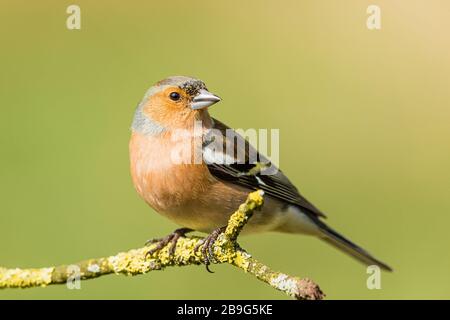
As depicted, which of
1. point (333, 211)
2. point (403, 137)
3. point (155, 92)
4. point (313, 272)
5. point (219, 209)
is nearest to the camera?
point (219, 209)

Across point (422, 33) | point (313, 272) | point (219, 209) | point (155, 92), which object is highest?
point (422, 33)

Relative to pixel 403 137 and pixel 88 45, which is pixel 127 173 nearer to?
pixel 88 45

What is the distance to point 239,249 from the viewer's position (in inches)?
102

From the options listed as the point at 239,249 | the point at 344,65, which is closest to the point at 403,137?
the point at 344,65

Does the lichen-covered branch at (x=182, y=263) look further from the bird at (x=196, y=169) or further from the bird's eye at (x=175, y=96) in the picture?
the bird's eye at (x=175, y=96)

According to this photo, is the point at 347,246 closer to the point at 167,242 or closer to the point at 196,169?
the point at 196,169

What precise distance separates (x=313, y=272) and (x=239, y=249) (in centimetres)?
252

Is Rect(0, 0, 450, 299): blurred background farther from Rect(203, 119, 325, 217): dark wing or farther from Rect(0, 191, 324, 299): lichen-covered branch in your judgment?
Rect(0, 191, 324, 299): lichen-covered branch

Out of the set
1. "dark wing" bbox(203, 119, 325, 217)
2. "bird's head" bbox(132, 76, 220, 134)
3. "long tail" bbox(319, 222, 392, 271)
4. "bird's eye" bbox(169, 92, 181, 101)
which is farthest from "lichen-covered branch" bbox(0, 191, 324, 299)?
"long tail" bbox(319, 222, 392, 271)

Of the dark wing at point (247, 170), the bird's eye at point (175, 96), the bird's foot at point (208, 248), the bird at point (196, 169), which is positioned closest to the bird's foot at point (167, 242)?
the bird at point (196, 169)

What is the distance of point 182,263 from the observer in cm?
310

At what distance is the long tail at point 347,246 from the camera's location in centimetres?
422

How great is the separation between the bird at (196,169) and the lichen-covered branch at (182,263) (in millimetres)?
95

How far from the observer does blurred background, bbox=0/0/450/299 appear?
4.98 metres
